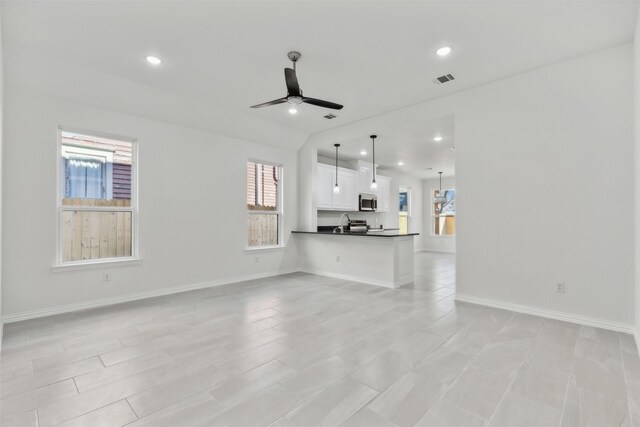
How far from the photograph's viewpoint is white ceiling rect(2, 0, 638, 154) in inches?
103

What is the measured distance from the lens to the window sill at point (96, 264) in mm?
3828

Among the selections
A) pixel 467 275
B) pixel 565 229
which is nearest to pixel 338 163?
pixel 467 275

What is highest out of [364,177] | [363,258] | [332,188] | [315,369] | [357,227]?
[364,177]

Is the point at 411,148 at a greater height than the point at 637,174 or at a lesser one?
greater

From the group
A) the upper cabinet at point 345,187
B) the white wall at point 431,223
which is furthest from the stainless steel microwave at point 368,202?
the white wall at point 431,223

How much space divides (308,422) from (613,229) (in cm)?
360

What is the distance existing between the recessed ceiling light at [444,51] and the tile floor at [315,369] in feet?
9.50

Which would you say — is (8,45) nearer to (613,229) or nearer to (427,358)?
(427,358)

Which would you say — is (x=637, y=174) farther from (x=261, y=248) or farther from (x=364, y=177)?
(x=364, y=177)

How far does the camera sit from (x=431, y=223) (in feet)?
37.1

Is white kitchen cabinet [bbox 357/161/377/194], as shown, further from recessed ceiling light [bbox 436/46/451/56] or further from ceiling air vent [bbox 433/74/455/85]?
recessed ceiling light [bbox 436/46/451/56]

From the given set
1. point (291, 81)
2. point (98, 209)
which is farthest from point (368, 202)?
point (98, 209)

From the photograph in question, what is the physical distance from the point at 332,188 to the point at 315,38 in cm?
455

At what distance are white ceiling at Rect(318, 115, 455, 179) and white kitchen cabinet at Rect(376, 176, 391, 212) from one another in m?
0.37
